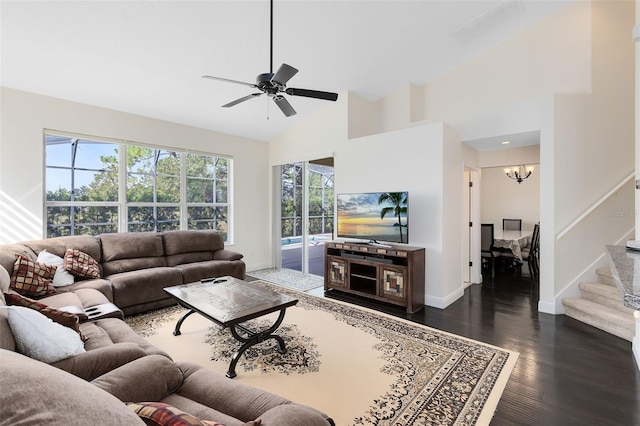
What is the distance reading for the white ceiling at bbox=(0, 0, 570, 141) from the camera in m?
2.88

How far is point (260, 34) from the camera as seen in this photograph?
10.9 ft

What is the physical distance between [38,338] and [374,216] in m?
3.72

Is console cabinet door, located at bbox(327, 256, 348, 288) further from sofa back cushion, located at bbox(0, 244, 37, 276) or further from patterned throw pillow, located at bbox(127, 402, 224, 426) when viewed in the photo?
sofa back cushion, located at bbox(0, 244, 37, 276)

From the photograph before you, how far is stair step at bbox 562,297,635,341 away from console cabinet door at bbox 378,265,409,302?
79.0 inches

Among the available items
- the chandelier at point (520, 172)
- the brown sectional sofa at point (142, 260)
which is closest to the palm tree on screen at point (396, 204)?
the brown sectional sofa at point (142, 260)

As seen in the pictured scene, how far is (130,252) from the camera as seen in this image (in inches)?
161

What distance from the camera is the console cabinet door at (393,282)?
3.81 meters

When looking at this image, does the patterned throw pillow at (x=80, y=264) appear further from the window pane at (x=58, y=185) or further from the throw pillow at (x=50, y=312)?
→ the throw pillow at (x=50, y=312)

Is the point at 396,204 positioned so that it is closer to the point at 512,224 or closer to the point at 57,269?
the point at 57,269

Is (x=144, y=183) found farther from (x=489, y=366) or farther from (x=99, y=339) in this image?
(x=489, y=366)

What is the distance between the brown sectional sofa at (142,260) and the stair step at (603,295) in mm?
4777

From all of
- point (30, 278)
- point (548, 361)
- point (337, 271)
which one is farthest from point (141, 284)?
point (548, 361)

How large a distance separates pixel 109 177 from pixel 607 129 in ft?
23.9

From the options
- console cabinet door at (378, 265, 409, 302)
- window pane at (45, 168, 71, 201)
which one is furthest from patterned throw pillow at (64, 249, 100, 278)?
console cabinet door at (378, 265, 409, 302)
